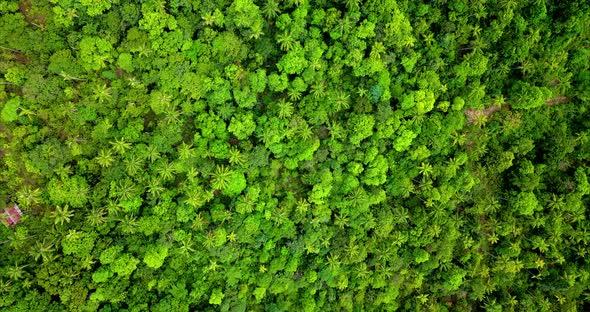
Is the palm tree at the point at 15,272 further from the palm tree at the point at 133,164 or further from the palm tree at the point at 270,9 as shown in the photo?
the palm tree at the point at 270,9

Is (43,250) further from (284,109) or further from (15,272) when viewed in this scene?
(284,109)

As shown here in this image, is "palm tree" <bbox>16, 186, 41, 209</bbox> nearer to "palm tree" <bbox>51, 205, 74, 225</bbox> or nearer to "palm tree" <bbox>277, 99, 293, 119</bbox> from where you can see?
"palm tree" <bbox>51, 205, 74, 225</bbox>

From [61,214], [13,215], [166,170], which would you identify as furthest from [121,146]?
[13,215]

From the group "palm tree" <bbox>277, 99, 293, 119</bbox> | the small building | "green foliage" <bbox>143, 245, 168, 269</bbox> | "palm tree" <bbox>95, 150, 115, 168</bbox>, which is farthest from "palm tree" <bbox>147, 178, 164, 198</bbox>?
"palm tree" <bbox>277, 99, 293, 119</bbox>

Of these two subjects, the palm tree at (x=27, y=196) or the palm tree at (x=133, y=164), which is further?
the palm tree at (x=133, y=164)

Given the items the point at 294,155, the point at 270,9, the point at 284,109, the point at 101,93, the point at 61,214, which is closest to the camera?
the point at 61,214

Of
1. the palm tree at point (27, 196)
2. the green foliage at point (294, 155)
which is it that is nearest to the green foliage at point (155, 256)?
the green foliage at point (294, 155)

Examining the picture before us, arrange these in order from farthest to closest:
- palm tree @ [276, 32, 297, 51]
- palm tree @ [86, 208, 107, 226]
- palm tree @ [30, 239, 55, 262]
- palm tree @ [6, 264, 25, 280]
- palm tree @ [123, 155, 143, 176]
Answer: palm tree @ [276, 32, 297, 51] < palm tree @ [123, 155, 143, 176] < palm tree @ [86, 208, 107, 226] < palm tree @ [30, 239, 55, 262] < palm tree @ [6, 264, 25, 280]

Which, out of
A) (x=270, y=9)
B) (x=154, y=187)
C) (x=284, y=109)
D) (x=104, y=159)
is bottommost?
(x=154, y=187)
